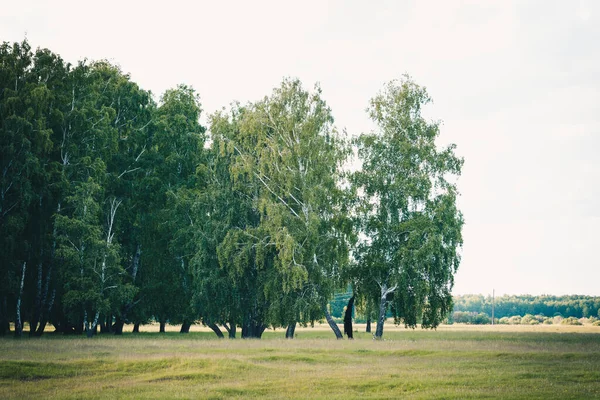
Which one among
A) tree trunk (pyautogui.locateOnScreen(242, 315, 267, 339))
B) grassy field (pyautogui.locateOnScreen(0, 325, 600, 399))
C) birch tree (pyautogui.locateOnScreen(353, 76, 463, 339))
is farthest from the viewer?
tree trunk (pyautogui.locateOnScreen(242, 315, 267, 339))

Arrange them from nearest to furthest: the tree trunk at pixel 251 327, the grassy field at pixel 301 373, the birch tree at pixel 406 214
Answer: the grassy field at pixel 301 373 → the birch tree at pixel 406 214 → the tree trunk at pixel 251 327

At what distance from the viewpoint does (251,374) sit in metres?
28.4

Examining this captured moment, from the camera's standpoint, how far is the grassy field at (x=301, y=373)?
23.5 meters

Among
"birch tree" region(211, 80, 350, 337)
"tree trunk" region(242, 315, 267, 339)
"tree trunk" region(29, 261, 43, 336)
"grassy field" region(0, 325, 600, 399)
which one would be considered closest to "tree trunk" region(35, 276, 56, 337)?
"tree trunk" region(29, 261, 43, 336)

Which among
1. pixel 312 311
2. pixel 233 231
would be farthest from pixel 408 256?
pixel 233 231

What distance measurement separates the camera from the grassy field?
23469 millimetres

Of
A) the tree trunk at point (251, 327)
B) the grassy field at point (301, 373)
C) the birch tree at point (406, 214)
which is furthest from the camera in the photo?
the tree trunk at point (251, 327)

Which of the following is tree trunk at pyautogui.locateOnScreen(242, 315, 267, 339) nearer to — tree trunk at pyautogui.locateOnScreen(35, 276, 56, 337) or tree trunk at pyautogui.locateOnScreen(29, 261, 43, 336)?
tree trunk at pyautogui.locateOnScreen(35, 276, 56, 337)

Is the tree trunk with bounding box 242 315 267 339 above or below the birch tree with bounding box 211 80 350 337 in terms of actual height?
below

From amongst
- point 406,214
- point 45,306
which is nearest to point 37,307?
point 45,306

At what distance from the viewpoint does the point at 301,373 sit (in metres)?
28.6

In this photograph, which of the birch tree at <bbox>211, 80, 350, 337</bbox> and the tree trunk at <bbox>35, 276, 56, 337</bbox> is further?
the tree trunk at <bbox>35, 276, 56, 337</bbox>

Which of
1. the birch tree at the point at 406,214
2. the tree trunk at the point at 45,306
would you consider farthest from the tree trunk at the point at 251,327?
the tree trunk at the point at 45,306

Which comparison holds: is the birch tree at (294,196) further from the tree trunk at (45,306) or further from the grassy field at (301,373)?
the tree trunk at (45,306)
